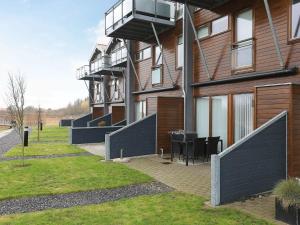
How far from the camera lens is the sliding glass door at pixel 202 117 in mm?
14258

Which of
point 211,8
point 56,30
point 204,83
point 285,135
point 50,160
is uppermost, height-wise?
point 56,30

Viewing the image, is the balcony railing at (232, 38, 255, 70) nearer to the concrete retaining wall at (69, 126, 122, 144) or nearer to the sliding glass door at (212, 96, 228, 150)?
the sliding glass door at (212, 96, 228, 150)

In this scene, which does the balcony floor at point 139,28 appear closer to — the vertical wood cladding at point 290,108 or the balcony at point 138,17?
the balcony at point 138,17

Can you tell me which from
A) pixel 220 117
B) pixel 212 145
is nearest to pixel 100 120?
pixel 220 117

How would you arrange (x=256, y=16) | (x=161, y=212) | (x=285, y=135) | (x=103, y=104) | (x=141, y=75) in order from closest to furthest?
(x=161, y=212) → (x=285, y=135) → (x=256, y=16) → (x=141, y=75) → (x=103, y=104)

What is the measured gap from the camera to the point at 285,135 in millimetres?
8445

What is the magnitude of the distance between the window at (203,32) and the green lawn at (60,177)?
7.12 metres

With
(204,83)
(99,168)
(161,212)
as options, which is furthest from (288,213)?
(204,83)

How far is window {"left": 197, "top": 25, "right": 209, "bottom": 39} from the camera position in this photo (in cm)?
1446

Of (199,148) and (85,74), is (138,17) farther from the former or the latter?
(85,74)

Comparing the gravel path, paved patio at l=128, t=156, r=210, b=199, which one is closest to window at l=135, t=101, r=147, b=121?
paved patio at l=128, t=156, r=210, b=199

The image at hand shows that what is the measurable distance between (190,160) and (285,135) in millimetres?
5368

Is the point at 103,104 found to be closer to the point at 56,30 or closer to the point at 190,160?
the point at 56,30

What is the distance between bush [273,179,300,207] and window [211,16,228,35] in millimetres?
8489
